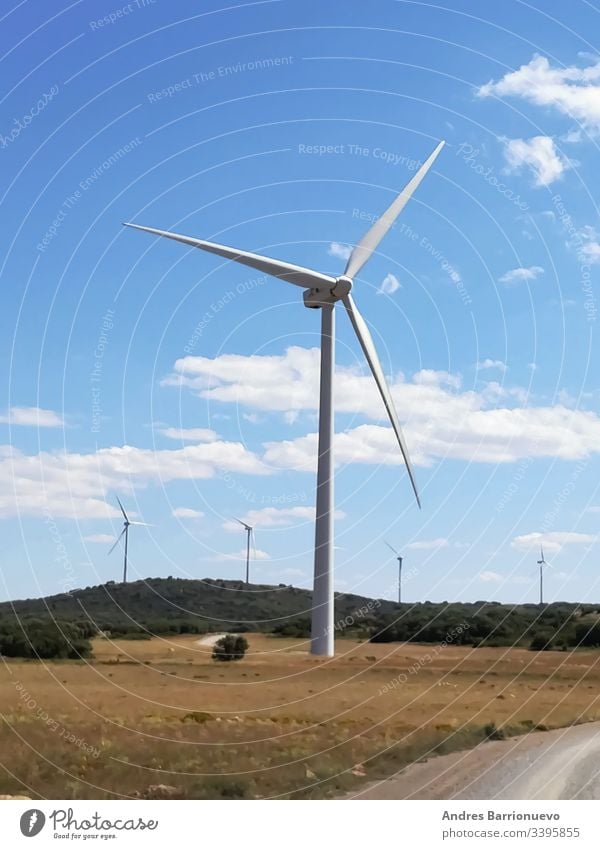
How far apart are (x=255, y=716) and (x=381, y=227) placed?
3976 cm

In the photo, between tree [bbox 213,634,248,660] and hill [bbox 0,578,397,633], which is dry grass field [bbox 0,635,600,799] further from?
hill [bbox 0,578,397,633]

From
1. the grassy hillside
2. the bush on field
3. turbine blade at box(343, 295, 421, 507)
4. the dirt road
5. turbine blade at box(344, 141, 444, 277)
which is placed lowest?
the dirt road

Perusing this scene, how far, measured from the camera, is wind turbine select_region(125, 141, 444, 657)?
72062 millimetres

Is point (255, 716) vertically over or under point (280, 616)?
under

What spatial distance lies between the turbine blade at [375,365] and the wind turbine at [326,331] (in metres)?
0.10

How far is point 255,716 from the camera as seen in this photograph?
45344 millimetres

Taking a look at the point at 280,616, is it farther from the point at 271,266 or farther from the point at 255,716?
the point at 255,716

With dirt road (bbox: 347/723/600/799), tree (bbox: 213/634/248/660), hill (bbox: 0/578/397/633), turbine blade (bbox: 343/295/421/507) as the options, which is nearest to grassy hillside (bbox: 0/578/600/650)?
hill (bbox: 0/578/397/633)

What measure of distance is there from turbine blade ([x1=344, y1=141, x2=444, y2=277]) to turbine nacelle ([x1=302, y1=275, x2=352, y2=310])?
4.48ft

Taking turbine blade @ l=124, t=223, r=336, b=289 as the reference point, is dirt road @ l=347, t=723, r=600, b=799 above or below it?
below

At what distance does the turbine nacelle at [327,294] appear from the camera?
73250 millimetres

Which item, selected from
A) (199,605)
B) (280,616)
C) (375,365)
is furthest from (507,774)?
(199,605)

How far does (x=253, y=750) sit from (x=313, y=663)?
32215 mm

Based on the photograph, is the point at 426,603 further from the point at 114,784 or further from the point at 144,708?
the point at 114,784
